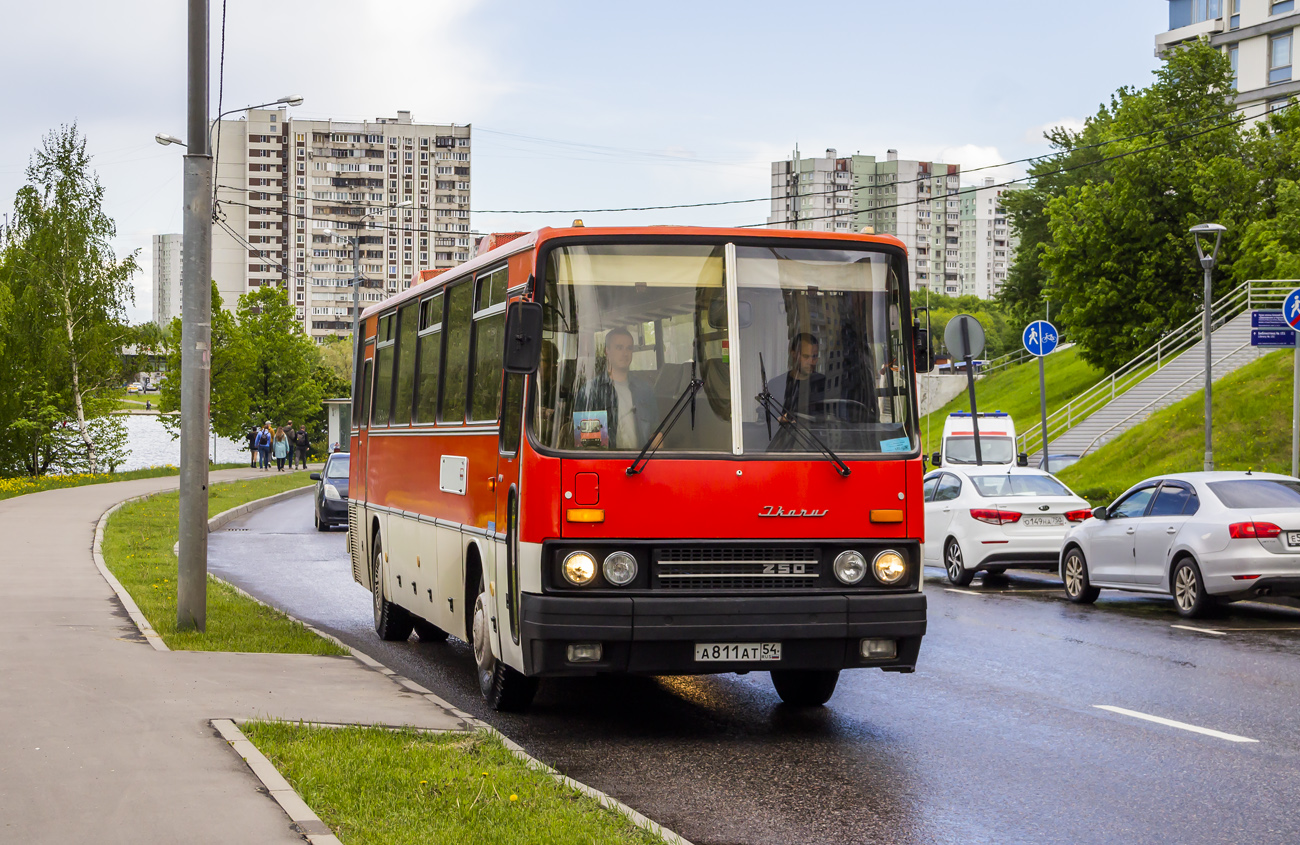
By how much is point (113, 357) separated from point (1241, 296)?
37713 mm

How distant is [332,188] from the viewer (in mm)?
161750

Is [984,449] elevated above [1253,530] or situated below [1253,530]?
above

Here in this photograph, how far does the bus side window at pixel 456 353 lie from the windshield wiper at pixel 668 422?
2295 millimetres

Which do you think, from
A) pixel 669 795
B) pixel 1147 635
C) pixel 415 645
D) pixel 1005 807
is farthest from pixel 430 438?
pixel 1147 635

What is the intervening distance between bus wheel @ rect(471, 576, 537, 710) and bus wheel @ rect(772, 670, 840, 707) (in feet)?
5.35

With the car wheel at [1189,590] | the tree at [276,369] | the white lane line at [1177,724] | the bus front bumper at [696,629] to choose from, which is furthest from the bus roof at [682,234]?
the tree at [276,369]

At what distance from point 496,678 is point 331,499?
20.5 metres

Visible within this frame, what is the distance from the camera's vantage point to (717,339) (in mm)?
8305

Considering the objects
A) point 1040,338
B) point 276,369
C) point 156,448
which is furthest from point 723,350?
point 156,448

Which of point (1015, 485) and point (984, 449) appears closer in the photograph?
point (1015, 485)

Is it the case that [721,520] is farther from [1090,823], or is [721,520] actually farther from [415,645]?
[415,645]

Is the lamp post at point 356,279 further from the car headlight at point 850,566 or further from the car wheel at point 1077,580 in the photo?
the car wheel at point 1077,580

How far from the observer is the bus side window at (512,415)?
8.41 meters

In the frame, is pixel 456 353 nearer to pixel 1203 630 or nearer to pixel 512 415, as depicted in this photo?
pixel 512 415
